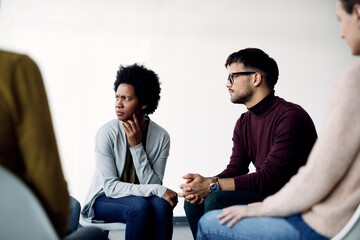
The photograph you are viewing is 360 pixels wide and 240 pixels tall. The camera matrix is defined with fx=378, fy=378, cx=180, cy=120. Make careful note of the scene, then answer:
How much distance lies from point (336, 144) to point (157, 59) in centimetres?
336

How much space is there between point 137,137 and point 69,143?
2.04 meters

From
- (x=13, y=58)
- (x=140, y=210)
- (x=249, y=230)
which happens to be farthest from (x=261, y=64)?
(x=13, y=58)

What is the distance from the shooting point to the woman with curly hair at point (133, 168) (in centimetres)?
207

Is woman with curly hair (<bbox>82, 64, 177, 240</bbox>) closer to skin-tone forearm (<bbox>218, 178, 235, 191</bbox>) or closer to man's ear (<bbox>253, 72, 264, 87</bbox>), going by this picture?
skin-tone forearm (<bbox>218, 178, 235, 191</bbox>)

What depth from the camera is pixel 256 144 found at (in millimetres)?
2211

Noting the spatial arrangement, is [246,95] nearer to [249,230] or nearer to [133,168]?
[133,168]

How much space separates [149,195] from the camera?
2139 millimetres

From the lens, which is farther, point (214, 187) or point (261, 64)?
point (261, 64)

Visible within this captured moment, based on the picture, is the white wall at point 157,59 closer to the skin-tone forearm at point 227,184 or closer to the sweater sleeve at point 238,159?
the sweater sleeve at point 238,159

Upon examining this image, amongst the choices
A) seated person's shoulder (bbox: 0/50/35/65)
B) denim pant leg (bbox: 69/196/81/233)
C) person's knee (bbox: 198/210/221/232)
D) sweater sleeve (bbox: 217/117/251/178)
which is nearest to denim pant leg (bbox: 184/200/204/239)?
sweater sleeve (bbox: 217/117/251/178)

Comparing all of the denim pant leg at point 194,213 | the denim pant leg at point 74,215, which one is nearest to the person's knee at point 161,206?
the denim pant leg at point 194,213

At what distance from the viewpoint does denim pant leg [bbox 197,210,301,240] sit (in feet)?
3.60

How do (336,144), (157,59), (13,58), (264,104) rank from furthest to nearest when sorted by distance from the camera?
(157,59) → (264,104) → (336,144) → (13,58)

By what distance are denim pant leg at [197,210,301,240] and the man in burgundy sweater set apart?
25.0 inches
